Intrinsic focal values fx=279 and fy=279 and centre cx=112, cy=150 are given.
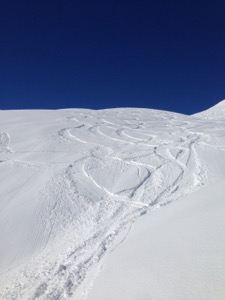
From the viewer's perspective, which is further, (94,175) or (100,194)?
(94,175)

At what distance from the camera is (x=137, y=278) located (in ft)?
9.18

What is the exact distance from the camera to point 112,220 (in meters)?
4.40

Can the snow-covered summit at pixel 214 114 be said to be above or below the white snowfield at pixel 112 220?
above

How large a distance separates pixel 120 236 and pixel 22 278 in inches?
54.1

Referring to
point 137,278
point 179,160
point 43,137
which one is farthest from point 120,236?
point 43,137

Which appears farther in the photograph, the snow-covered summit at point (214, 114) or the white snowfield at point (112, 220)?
the snow-covered summit at point (214, 114)

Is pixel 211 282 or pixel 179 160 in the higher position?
pixel 179 160

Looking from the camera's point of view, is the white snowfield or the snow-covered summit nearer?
the white snowfield

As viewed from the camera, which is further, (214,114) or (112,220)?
(214,114)

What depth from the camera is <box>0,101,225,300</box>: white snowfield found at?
2793 millimetres

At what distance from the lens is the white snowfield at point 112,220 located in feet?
9.16

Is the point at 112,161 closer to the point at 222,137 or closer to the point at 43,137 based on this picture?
the point at 43,137

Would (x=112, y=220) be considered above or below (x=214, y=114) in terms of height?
below

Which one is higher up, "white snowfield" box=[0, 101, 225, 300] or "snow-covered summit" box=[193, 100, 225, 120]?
"snow-covered summit" box=[193, 100, 225, 120]
